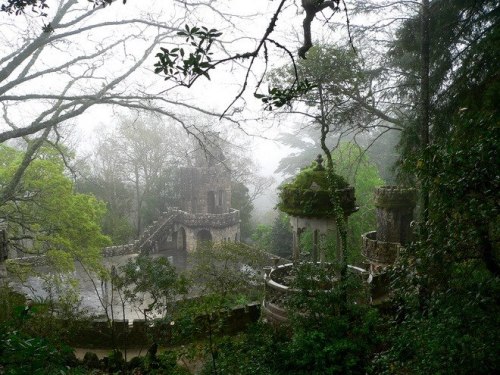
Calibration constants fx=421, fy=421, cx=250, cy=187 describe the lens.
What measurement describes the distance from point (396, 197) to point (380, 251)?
1851 millimetres

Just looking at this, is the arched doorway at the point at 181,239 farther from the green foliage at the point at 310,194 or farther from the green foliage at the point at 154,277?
the green foliage at the point at 154,277

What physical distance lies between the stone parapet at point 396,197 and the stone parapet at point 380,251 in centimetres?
133

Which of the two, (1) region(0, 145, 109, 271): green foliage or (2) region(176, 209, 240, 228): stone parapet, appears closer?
(1) region(0, 145, 109, 271): green foliage

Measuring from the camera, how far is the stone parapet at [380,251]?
514 inches

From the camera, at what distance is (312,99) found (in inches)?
496

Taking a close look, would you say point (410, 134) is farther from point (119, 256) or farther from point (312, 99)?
point (119, 256)

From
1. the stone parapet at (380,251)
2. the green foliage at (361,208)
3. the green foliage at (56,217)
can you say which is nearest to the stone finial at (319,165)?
the stone parapet at (380,251)

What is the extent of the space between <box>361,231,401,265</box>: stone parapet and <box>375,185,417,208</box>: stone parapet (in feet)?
4.36

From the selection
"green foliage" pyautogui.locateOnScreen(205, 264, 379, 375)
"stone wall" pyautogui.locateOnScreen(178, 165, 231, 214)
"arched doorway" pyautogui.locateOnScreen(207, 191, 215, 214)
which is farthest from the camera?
"arched doorway" pyautogui.locateOnScreen(207, 191, 215, 214)

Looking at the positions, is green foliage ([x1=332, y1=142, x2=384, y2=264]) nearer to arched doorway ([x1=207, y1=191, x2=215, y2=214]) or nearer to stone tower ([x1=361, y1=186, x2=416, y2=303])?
stone tower ([x1=361, y1=186, x2=416, y2=303])

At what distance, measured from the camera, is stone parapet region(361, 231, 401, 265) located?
1305 centimetres

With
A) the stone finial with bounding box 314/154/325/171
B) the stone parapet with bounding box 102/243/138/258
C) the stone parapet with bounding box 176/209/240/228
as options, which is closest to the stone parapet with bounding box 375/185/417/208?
the stone finial with bounding box 314/154/325/171

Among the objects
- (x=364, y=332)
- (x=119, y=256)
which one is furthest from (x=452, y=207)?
(x=119, y=256)

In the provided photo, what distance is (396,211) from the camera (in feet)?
45.2
